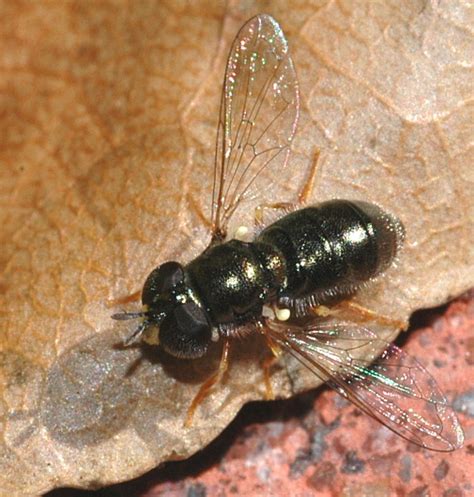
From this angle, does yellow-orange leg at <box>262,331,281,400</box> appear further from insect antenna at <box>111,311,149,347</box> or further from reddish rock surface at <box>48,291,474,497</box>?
insect antenna at <box>111,311,149,347</box>

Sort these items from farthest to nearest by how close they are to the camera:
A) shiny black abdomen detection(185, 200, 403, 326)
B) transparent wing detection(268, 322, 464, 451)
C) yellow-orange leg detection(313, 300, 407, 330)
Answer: yellow-orange leg detection(313, 300, 407, 330), shiny black abdomen detection(185, 200, 403, 326), transparent wing detection(268, 322, 464, 451)

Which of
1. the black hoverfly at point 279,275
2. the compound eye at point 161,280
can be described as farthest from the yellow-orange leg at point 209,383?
the compound eye at point 161,280

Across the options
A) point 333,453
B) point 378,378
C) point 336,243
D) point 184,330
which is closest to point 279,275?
point 336,243

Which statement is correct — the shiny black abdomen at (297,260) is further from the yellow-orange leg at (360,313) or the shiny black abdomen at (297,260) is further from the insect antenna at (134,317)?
the insect antenna at (134,317)

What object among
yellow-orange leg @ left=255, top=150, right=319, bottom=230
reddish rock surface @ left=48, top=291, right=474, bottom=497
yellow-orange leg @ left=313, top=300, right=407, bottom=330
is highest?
yellow-orange leg @ left=255, top=150, right=319, bottom=230

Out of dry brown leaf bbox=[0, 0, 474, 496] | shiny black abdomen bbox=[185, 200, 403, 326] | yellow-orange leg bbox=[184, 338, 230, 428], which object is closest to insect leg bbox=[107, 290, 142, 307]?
dry brown leaf bbox=[0, 0, 474, 496]
